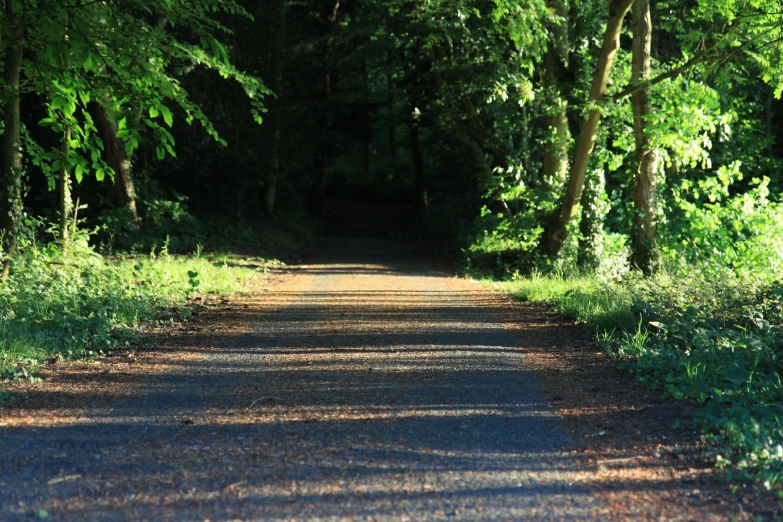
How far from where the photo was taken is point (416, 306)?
41.6 feet

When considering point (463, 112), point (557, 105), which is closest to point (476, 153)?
point (463, 112)

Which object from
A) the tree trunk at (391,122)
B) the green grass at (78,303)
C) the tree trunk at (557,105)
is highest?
the tree trunk at (391,122)

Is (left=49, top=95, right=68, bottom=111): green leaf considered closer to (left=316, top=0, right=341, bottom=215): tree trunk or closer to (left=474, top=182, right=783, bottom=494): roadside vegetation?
(left=474, top=182, right=783, bottom=494): roadside vegetation

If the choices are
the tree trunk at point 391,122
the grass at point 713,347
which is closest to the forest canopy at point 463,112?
the grass at point 713,347

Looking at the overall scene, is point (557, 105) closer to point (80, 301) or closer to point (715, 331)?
point (715, 331)

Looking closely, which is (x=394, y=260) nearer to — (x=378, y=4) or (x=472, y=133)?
(x=472, y=133)

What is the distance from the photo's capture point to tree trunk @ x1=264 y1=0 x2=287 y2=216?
30.7m

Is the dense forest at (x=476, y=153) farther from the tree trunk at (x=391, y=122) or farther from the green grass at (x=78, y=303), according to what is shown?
the tree trunk at (x=391, y=122)

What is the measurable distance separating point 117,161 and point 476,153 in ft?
35.6

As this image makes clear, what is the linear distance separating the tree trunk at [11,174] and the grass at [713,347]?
856 cm

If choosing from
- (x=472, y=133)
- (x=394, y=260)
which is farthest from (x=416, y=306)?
(x=472, y=133)

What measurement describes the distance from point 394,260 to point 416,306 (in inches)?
478

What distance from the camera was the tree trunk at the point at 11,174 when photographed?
11750mm

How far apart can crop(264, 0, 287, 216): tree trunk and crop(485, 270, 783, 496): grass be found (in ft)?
70.1
